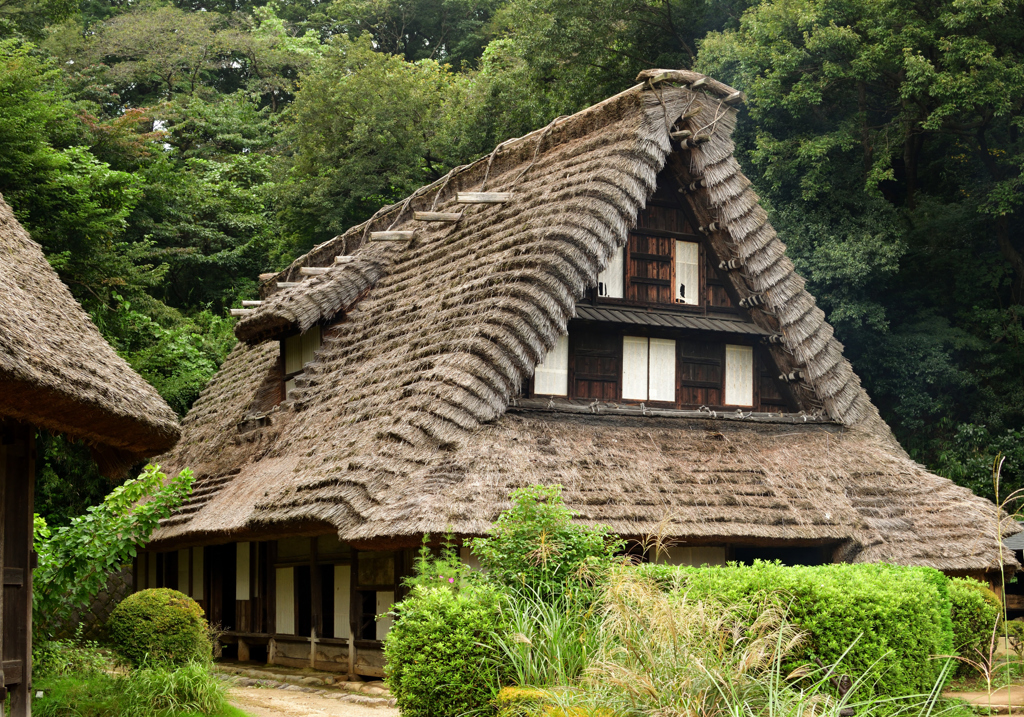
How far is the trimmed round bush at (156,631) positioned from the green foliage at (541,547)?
4124mm

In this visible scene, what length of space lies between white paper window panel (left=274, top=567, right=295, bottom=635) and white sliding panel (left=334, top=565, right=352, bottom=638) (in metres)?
1.38

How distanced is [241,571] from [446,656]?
10.4 meters

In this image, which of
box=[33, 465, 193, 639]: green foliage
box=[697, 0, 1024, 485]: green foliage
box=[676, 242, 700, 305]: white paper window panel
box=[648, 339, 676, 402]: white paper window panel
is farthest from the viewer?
box=[697, 0, 1024, 485]: green foliage

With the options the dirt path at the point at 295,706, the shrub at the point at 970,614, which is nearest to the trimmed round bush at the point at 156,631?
the dirt path at the point at 295,706

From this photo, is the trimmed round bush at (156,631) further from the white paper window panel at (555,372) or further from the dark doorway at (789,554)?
the dark doorway at (789,554)

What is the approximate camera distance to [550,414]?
546 inches

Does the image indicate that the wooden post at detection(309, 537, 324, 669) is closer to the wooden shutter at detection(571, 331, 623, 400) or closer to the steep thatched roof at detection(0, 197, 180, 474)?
the wooden shutter at detection(571, 331, 623, 400)

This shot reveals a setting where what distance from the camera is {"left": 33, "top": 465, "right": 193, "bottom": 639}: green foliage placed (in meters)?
10.3

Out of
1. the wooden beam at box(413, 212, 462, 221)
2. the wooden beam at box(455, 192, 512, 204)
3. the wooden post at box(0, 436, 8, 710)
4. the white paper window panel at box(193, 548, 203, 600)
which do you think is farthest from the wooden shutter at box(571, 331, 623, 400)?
the white paper window panel at box(193, 548, 203, 600)

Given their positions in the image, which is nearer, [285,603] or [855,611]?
[855,611]

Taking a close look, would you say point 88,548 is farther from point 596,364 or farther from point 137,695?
point 596,364

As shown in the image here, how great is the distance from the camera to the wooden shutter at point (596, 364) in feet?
48.2

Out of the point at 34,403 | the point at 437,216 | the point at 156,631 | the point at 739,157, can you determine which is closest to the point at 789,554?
the point at 437,216

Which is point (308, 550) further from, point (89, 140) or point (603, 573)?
point (89, 140)
